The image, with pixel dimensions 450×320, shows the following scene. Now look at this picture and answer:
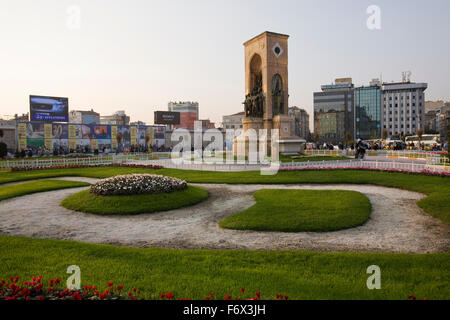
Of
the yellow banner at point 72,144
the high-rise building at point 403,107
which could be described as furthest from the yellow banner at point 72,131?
the high-rise building at point 403,107

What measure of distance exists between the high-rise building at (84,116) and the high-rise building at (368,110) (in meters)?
93.9

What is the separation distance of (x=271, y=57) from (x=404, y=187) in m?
20.9

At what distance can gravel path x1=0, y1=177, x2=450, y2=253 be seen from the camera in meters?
7.16

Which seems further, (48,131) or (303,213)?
(48,131)

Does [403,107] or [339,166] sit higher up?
[403,107]

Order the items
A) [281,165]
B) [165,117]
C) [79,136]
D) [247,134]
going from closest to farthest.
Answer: [281,165] < [247,134] < [79,136] < [165,117]

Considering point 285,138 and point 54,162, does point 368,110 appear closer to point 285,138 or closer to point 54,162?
point 285,138

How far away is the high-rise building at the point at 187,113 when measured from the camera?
130 meters

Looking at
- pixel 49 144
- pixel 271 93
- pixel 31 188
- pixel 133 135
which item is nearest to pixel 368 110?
pixel 133 135

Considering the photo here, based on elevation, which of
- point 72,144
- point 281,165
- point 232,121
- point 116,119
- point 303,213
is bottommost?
point 303,213

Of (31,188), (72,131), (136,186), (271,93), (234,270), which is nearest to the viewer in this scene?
(234,270)

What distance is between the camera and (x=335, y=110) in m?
122

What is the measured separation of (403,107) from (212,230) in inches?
4999

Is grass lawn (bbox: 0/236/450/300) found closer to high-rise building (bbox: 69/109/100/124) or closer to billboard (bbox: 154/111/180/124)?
billboard (bbox: 154/111/180/124)
